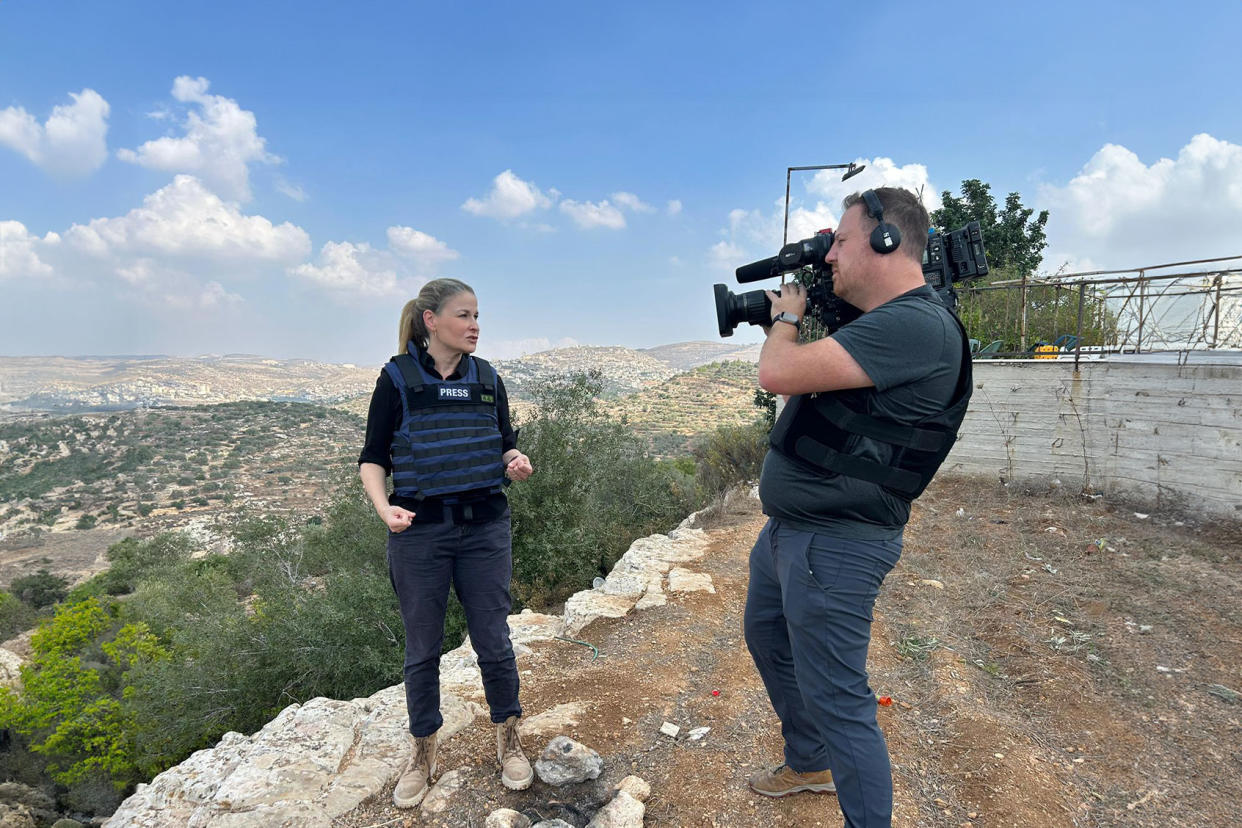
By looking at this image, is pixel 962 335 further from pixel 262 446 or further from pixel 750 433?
pixel 262 446

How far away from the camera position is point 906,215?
168 centimetres

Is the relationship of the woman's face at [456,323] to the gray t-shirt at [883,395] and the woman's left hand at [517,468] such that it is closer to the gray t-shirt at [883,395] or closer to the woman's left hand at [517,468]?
the woman's left hand at [517,468]

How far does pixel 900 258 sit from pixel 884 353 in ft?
1.15

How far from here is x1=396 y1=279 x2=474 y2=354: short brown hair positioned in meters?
2.30

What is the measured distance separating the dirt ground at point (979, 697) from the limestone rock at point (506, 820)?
5.4 inches

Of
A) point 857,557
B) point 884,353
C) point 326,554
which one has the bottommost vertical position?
point 326,554

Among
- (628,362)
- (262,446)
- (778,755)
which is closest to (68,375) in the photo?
(262,446)

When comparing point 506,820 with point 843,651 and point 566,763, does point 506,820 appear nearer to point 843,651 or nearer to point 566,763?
point 566,763

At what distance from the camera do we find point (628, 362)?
4343 inches

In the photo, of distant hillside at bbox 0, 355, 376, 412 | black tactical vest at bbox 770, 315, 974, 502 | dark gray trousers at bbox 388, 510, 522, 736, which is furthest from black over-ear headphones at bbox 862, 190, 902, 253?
distant hillside at bbox 0, 355, 376, 412

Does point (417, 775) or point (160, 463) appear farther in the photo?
point (160, 463)

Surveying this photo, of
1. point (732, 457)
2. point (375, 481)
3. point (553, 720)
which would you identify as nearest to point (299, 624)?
point (553, 720)

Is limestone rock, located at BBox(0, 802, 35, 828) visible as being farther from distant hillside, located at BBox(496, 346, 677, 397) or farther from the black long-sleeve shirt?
distant hillside, located at BBox(496, 346, 677, 397)

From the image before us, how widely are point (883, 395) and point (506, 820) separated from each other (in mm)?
1981
